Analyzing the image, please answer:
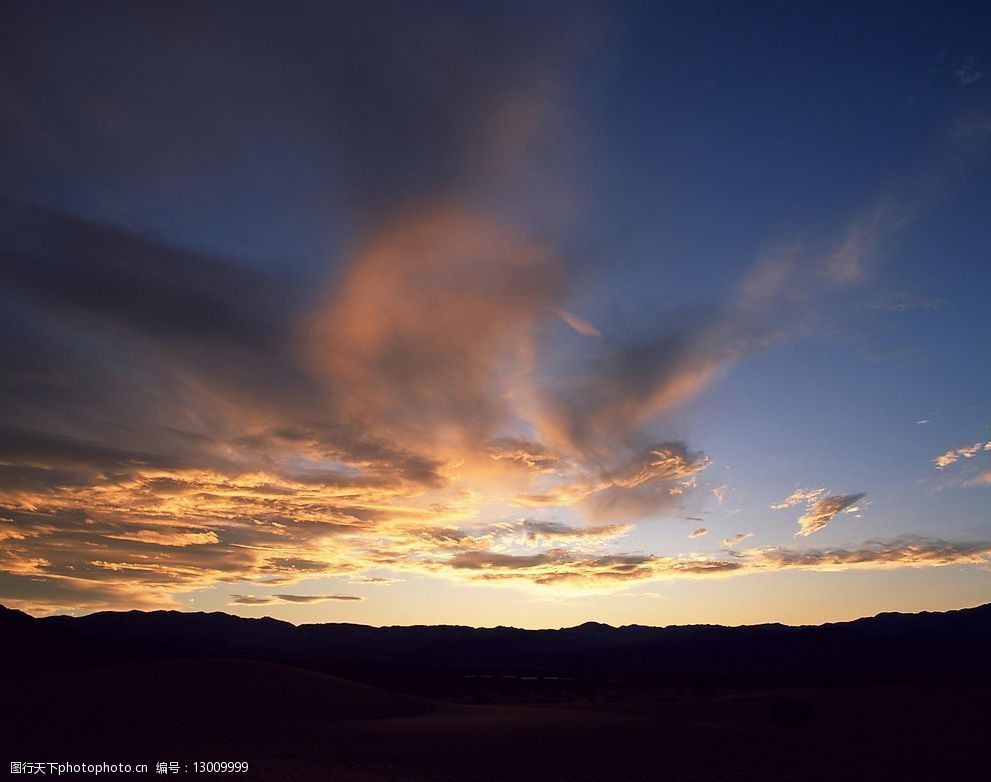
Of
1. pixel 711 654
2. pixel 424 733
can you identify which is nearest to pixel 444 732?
pixel 424 733

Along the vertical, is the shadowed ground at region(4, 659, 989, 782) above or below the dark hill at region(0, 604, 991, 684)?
below

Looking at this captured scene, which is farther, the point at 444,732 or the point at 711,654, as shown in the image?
the point at 711,654

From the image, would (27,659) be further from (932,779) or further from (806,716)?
(932,779)

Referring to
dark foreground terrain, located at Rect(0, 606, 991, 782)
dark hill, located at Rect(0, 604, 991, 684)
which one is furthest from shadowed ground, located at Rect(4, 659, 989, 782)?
dark hill, located at Rect(0, 604, 991, 684)

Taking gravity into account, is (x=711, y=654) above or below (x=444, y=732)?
above

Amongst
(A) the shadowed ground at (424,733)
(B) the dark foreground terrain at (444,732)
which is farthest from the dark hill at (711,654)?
(B) the dark foreground terrain at (444,732)

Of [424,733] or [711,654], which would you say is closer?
[424,733]

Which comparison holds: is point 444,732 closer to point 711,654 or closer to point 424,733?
point 424,733

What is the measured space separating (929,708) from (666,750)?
73.8 feet

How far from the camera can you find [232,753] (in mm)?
19500

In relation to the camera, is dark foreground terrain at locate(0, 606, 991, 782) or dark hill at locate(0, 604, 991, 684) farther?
dark hill at locate(0, 604, 991, 684)

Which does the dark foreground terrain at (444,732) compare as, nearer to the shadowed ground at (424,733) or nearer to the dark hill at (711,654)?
the shadowed ground at (424,733)

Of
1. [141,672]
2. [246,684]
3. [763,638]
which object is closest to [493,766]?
[246,684]

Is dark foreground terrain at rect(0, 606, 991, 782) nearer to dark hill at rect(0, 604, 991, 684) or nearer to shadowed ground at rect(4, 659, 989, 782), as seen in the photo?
shadowed ground at rect(4, 659, 989, 782)
